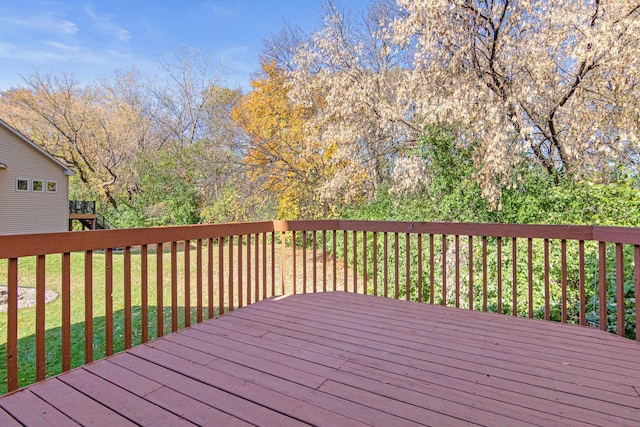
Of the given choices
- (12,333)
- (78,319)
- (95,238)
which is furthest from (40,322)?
(78,319)

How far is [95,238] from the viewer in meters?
1.97

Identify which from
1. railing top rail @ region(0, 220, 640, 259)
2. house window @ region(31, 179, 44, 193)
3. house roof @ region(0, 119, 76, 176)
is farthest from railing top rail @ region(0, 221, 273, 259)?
house window @ region(31, 179, 44, 193)

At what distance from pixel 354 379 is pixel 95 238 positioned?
157cm

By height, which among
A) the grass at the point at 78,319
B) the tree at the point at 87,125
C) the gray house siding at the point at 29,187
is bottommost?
the grass at the point at 78,319

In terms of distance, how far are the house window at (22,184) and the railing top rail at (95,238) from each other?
15459 millimetres

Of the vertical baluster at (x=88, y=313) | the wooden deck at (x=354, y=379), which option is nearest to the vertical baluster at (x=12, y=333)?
the wooden deck at (x=354, y=379)

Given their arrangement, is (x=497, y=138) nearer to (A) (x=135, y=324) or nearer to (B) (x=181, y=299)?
(A) (x=135, y=324)

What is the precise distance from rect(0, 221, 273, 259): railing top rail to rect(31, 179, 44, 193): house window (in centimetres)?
1556

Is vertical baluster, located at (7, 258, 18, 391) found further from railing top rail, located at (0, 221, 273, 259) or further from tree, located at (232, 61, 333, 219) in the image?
tree, located at (232, 61, 333, 219)

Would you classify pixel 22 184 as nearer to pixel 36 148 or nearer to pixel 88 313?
pixel 36 148

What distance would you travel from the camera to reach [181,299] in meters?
6.69

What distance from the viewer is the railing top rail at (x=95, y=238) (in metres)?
1.65

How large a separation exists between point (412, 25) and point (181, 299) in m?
5.93

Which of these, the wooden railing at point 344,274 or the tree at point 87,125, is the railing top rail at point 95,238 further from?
the tree at point 87,125
